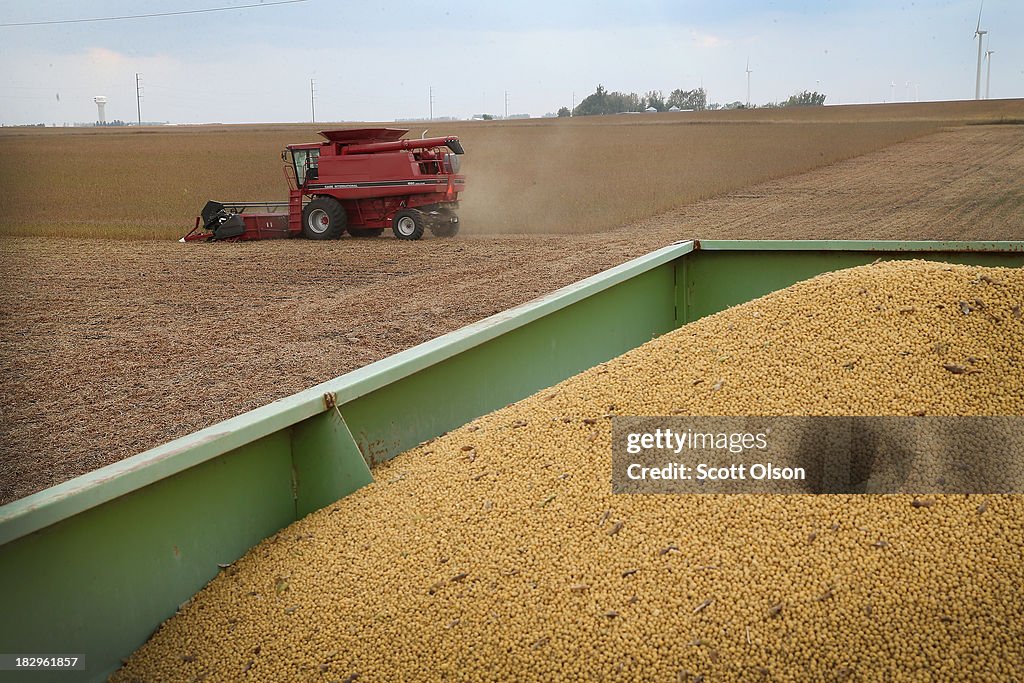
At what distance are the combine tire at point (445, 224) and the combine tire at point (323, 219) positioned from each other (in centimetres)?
134

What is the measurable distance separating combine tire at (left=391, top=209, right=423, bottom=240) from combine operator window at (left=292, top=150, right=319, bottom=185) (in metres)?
1.40

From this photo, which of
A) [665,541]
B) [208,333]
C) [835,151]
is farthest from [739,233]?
[835,151]

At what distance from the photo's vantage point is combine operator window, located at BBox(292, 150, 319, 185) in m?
13.2

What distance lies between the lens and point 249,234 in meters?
13.8

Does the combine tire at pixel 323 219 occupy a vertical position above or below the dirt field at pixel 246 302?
above

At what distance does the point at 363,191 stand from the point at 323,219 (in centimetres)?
80

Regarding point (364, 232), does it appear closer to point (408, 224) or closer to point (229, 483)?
point (408, 224)

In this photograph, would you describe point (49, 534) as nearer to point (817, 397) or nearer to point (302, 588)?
point (302, 588)

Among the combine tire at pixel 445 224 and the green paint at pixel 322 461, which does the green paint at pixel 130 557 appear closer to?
the green paint at pixel 322 461

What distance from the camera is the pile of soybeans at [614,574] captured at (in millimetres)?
1775

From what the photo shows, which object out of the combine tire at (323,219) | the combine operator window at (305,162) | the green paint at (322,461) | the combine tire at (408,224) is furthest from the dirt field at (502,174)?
the combine operator window at (305,162)

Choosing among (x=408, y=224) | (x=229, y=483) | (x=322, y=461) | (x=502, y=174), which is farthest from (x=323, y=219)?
(x=502, y=174)
